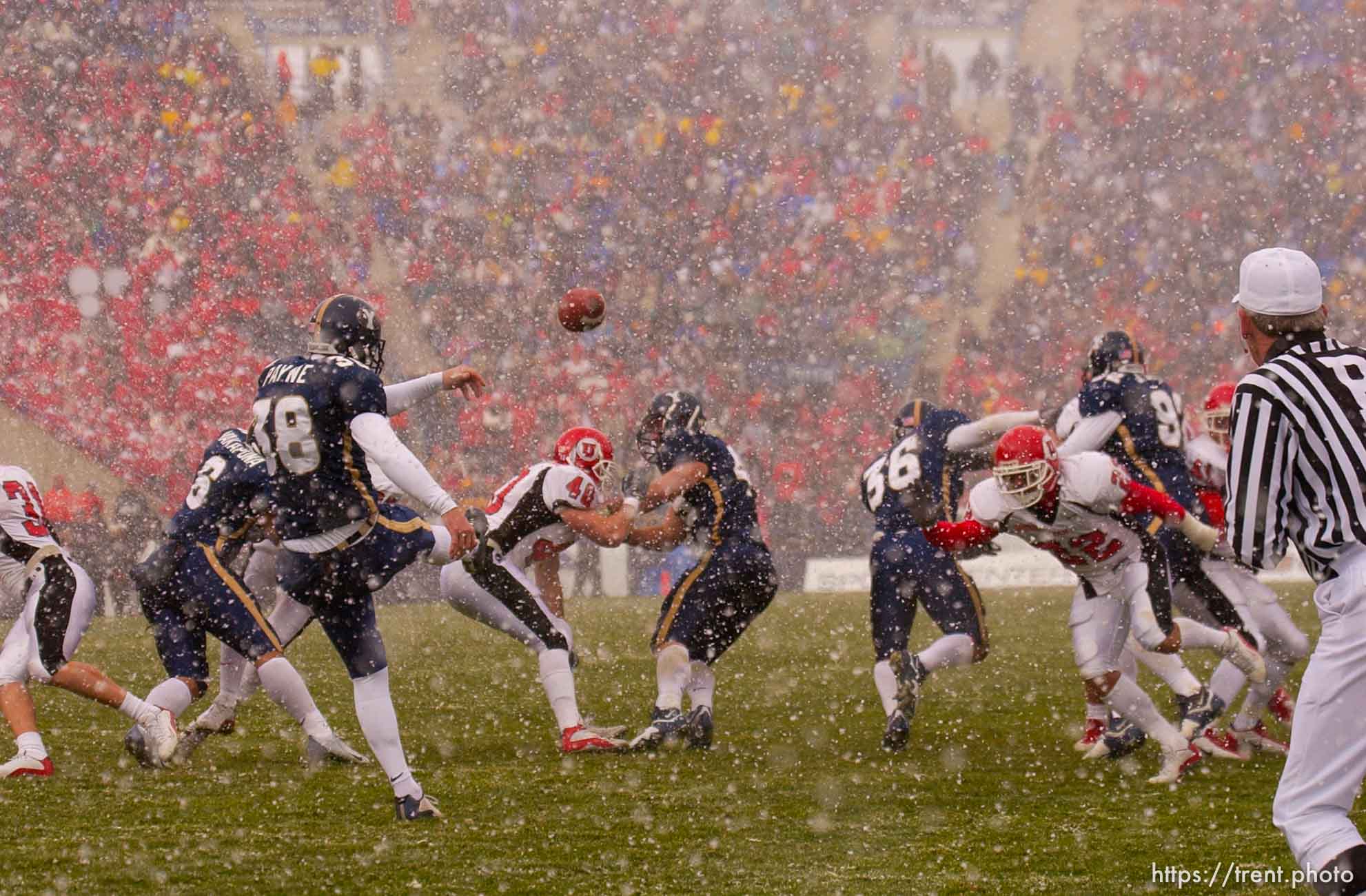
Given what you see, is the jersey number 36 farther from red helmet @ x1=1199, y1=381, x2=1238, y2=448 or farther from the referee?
the referee

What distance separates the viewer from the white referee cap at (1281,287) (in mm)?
3852

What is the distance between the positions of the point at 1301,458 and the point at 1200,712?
297cm

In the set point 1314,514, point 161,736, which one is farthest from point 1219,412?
point 161,736

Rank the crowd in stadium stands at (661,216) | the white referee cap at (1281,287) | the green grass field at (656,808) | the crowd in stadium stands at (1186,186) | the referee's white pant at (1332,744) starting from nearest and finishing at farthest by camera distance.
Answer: the referee's white pant at (1332,744) → the white referee cap at (1281,287) → the green grass field at (656,808) → the crowd in stadium stands at (661,216) → the crowd in stadium stands at (1186,186)

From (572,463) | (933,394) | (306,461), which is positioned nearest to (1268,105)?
(933,394)

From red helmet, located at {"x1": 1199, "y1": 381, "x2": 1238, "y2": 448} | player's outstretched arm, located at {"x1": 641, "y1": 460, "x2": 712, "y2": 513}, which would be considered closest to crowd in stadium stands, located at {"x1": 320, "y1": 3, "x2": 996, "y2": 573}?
red helmet, located at {"x1": 1199, "y1": 381, "x2": 1238, "y2": 448}

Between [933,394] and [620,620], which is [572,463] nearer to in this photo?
[620,620]

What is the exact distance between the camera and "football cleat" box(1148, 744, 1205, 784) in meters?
6.09

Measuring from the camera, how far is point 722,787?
6.15 m

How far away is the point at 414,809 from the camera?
5.48 m

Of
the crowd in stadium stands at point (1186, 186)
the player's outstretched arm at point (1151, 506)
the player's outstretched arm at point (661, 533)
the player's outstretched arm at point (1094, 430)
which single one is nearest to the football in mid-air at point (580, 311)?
the player's outstretched arm at point (661, 533)

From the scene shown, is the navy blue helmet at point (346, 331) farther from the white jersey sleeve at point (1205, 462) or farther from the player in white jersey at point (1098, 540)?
the white jersey sleeve at point (1205, 462)

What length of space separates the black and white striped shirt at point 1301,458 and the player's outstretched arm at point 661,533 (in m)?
3.80

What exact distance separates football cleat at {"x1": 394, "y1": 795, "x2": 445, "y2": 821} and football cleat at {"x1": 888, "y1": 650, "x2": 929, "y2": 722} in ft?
7.20
